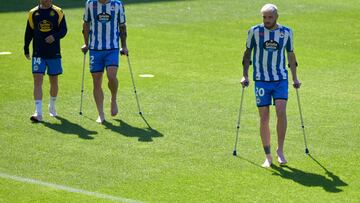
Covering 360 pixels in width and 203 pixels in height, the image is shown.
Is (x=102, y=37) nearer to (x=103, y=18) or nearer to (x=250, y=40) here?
(x=103, y=18)

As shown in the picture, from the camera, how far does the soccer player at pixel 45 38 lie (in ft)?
57.1

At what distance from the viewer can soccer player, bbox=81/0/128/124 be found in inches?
685

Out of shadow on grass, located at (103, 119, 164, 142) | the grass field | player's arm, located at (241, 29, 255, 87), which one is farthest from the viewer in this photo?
shadow on grass, located at (103, 119, 164, 142)

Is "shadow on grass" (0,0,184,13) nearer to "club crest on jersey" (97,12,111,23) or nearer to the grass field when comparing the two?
the grass field

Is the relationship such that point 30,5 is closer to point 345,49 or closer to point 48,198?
point 345,49

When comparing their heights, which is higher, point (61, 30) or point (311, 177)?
point (61, 30)

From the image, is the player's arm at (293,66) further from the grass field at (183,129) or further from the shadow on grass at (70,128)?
the shadow on grass at (70,128)

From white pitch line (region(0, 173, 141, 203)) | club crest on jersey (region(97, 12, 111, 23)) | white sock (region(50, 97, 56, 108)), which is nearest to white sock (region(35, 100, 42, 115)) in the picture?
white sock (region(50, 97, 56, 108))

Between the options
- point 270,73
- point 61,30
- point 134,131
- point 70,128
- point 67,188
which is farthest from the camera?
point 61,30

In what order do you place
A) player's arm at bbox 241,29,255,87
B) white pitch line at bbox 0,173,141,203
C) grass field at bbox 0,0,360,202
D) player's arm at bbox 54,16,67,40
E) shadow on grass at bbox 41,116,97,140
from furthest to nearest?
player's arm at bbox 54,16,67,40 < shadow on grass at bbox 41,116,97,140 < player's arm at bbox 241,29,255,87 < grass field at bbox 0,0,360,202 < white pitch line at bbox 0,173,141,203

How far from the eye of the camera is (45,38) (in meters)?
17.5

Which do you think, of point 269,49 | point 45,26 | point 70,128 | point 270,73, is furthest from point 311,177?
point 45,26

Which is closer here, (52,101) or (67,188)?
(67,188)

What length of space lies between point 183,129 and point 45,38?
2.92 m
